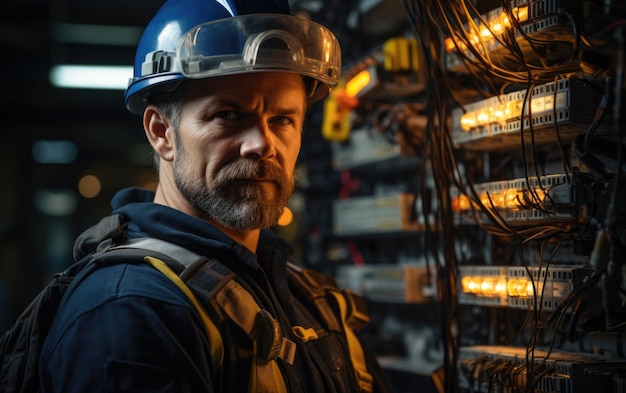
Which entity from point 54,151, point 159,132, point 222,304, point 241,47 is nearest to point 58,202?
point 54,151

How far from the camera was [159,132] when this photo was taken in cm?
208

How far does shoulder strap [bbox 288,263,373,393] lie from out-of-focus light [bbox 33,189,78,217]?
754 cm

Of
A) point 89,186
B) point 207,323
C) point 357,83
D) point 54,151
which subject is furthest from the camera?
point 54,151

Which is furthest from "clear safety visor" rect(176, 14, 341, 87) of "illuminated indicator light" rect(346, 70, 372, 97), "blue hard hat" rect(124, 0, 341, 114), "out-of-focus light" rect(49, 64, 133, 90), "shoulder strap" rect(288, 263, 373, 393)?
"out-of-focus light" rect(49, 64, 133, 90)

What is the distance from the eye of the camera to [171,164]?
2.06 meters

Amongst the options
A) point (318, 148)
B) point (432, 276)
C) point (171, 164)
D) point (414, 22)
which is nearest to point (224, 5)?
point (171, 164)

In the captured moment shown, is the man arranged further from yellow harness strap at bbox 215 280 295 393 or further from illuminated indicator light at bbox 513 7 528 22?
illuminated indicator light at bbox 513 7 528 22

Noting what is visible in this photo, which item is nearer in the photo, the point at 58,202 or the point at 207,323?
the point at 207,323

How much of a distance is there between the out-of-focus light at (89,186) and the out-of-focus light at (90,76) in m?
2.07

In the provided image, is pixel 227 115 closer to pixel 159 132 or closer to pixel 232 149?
pixel 232 149

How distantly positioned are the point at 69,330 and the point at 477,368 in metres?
1.24

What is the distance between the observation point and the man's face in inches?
75.7

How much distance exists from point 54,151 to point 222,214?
820cm

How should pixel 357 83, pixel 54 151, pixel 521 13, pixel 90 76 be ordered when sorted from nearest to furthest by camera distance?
pixel 521 13 < pixel 357 83 < pixel 90 76 < pixel 54 151
